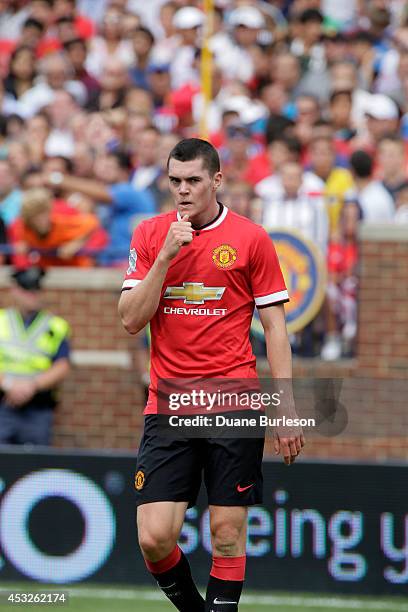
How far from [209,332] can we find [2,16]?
36.9ft

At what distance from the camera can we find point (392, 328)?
11344 millimetres

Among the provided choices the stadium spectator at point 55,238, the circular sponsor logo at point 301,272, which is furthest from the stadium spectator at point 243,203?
the stadium spectator at point 55,238

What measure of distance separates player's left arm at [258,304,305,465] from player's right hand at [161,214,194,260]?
65cm

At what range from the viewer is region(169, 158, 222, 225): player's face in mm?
6297

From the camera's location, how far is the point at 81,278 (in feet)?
38.5

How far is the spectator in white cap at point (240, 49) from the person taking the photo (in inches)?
571

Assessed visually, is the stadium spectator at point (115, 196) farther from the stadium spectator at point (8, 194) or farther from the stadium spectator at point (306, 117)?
the stadium spectator at point (306, 117)

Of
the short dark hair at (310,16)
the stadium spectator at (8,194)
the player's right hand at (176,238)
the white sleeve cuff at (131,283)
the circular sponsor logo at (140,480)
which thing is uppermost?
the short dark hair at (310,16)

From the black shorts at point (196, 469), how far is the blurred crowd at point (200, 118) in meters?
4.80

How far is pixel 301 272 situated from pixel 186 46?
4737mm

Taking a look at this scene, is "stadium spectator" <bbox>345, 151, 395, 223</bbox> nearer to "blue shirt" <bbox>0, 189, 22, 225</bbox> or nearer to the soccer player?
"blue shirt" <bbox>0, 189, 22, 225</bbox>

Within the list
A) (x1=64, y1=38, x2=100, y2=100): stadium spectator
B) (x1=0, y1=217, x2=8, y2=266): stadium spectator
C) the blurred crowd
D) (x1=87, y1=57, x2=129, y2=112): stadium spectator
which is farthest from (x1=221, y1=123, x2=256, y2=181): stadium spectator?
(x1=64, y1=38, x2=100, y2=100): stadium spectator

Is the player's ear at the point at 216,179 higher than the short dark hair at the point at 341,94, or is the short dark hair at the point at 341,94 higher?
the short dark hair at the point at 341,94

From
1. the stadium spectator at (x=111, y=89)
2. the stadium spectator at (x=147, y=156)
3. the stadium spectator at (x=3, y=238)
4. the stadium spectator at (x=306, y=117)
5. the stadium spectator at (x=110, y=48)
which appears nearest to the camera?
the stadium spectator at (x=3, y=238)
